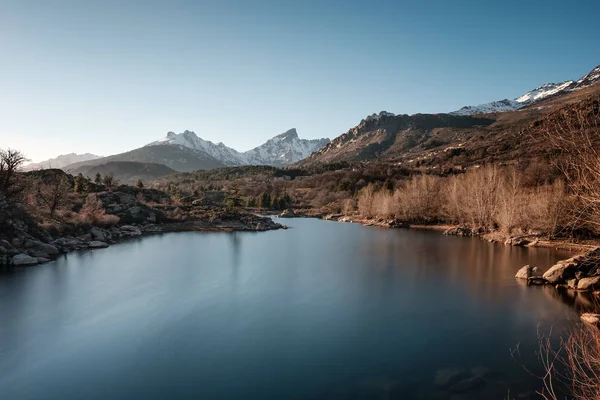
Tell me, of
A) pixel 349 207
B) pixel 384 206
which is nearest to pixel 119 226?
pixel 384 206

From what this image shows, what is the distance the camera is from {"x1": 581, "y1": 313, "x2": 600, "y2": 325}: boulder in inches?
669

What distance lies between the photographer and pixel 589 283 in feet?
73.9

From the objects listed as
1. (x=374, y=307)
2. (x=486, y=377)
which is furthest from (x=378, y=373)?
(x=374, y=307)

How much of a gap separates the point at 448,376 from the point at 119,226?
152ft

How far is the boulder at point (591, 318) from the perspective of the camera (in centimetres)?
1700

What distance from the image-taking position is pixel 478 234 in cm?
4756

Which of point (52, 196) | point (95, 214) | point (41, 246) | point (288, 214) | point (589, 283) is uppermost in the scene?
point (52, 196)

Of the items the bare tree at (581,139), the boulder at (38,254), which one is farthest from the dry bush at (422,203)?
the bare tree at (581,139)

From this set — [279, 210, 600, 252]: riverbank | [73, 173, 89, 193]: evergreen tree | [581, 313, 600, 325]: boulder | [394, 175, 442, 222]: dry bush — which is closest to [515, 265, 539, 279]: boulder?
[581, 313, 600, 325]: boulder

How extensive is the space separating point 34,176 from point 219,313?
5022cm

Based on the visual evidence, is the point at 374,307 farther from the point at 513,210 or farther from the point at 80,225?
the point at 80,225

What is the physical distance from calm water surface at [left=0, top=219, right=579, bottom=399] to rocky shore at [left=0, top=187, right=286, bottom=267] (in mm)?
2719

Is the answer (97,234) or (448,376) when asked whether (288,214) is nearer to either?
(97,234)

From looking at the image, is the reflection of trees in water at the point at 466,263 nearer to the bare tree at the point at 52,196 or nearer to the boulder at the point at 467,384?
the boulder at the point at 467,384
